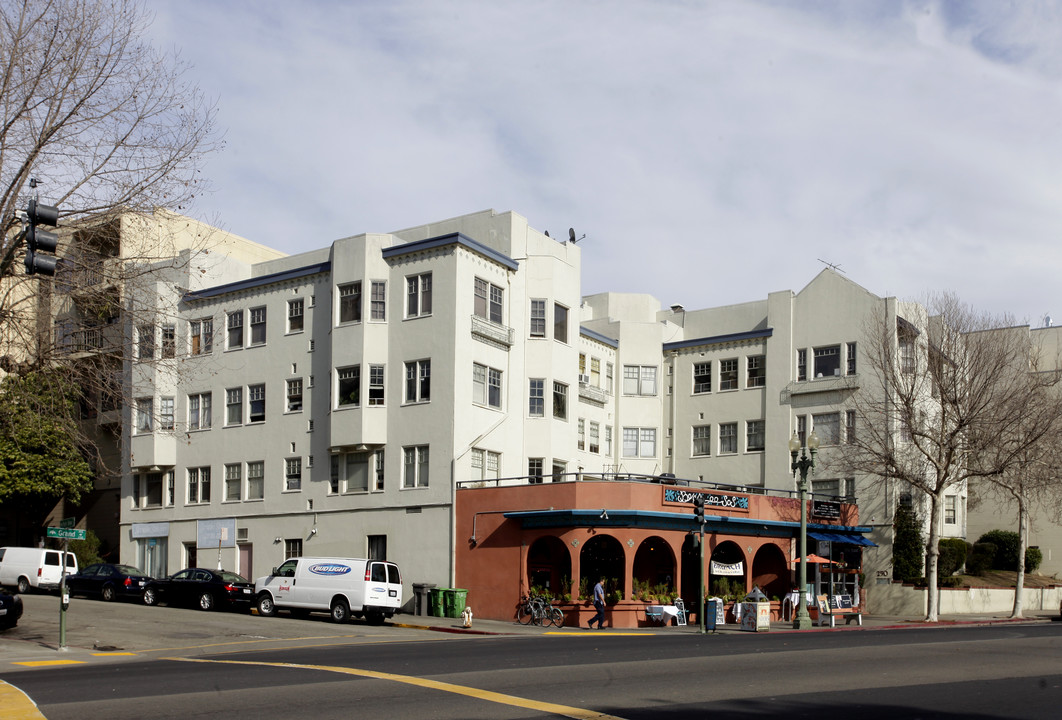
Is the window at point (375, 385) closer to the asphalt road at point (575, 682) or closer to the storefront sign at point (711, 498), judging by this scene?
the storefront sign at point (711, 498)

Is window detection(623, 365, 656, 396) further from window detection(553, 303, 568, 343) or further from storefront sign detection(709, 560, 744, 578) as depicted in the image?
storefront sign detection(709, 560, 744, 578)

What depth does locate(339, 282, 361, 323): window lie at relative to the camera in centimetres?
4150

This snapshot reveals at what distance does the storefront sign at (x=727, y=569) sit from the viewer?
39719 mm

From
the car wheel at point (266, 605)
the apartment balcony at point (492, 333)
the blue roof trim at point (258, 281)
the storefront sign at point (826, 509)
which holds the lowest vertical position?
the car wheel at point (266, 605)

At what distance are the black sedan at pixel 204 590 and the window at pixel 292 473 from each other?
20.8ft

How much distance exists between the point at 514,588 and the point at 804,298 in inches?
792

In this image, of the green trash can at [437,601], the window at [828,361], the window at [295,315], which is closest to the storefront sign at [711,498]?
the green trash can at [437,601]

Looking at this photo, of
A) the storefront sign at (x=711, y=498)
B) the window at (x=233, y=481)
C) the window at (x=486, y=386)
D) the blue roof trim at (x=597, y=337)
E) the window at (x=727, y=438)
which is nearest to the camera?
the storefront sign at (x=711, y=498)

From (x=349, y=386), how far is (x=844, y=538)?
20.5 meters

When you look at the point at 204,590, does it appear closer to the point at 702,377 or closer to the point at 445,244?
the point at 445,244

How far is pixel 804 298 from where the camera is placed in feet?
160

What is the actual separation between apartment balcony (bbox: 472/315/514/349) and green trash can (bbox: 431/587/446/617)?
9498 millimetres

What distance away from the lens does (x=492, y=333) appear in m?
41.2

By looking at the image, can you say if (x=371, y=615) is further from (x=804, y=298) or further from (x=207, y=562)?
(x=804, y=298)
